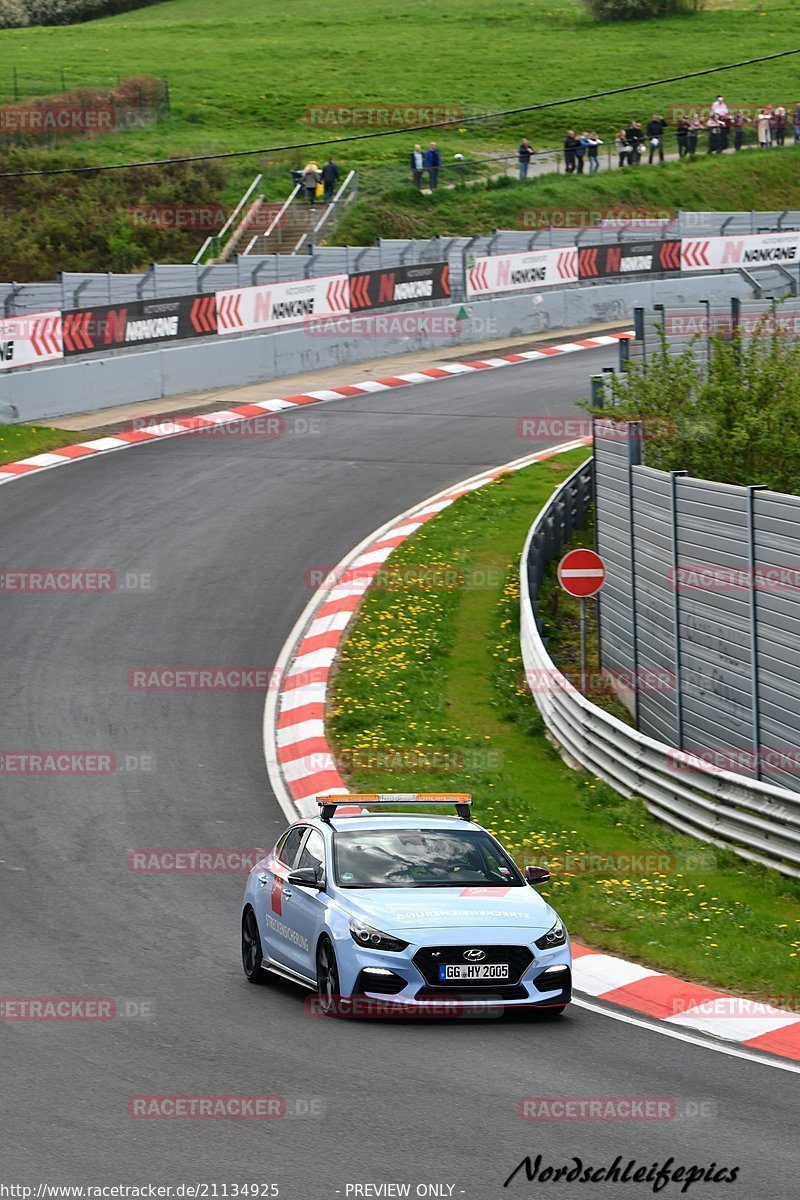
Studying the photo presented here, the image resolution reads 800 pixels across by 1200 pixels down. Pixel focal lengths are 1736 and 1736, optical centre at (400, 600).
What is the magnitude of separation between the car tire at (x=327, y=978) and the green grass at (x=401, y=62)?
5254 cm

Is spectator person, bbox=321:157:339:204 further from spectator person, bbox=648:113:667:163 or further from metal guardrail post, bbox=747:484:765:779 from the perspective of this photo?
metal guardrail post, bbox=747:484:765:779

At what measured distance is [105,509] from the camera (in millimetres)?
26859

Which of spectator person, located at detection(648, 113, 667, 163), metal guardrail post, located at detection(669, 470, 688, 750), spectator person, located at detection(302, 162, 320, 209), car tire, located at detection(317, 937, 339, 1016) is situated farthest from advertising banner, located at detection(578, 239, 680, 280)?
car tire, located at detection(317, 937, 339, 1016)

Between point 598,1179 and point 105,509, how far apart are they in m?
20.1

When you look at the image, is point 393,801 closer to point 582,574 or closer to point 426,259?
point 582,574

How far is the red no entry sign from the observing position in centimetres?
1892

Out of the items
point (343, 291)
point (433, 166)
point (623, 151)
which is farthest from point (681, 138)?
point (343, 291)

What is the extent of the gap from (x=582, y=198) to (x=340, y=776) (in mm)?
42437

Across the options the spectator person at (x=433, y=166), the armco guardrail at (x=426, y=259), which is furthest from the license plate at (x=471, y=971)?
the spectator person at (x=433, y=166)

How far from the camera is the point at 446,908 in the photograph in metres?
11.1

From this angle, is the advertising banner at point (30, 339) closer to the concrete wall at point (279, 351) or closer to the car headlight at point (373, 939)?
the concrete wall at point (279, 351)

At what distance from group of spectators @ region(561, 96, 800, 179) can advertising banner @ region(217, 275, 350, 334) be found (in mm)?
21346

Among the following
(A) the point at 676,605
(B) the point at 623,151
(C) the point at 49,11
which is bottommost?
(A) the point at 676,605

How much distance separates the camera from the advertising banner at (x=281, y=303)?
120 feet
